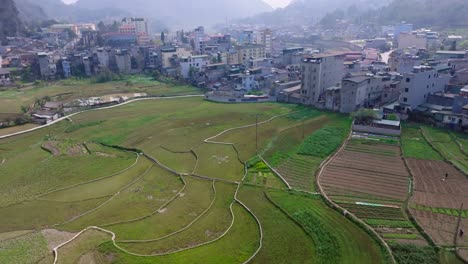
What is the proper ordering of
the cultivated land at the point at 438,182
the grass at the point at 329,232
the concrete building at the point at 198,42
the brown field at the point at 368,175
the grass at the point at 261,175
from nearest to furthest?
the grass at the point at 329,232, the cultivated land at the point at 438,182, the brown field at the point at 368,175, the grass at the point at 261,175, the concrete building at the point at 198,42

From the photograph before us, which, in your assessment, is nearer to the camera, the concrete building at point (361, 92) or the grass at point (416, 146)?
the grass at point (416, 146)

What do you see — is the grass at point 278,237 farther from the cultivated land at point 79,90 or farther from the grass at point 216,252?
the cultivated land at point 79,90

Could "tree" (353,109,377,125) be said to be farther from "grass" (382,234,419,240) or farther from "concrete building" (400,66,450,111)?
"grass" (382,234,419,240)

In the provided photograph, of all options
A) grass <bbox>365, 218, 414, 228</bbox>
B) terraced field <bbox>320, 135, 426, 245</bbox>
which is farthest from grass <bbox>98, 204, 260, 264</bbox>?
terraced field <bbox>320, 135, 426, 245</bbox>

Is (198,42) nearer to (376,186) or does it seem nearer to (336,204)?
(376,186)

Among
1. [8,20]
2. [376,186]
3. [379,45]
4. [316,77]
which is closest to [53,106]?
[316,77]

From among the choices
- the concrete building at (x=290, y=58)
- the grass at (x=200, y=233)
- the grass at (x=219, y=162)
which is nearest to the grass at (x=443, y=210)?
the grass at (x=200, y=233)
